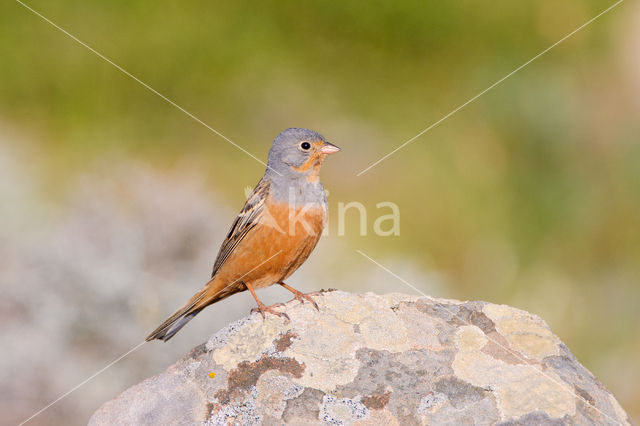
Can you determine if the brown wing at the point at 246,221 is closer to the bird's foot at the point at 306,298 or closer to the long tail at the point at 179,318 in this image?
the long tail at the point at 179,318

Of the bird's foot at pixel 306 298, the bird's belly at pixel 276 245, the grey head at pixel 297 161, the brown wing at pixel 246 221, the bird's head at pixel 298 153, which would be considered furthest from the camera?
the bird's head at pixel 298 153

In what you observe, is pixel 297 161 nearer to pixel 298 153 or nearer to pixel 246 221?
pixel 298 153

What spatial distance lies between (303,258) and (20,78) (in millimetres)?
5233

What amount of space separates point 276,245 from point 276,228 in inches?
5.5

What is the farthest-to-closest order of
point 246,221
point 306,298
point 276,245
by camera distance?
point 246,221
point 276,245
point 306,298

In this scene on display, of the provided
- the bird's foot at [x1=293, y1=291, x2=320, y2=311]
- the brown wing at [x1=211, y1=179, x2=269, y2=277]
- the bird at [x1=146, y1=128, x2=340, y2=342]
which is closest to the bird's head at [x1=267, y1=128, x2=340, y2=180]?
the bird at [x1=146, y1=128, x2=340, y2=342]

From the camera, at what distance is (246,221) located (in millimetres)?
6117

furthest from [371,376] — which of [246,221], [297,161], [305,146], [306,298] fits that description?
[305,146]

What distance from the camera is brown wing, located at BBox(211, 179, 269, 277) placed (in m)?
6.07

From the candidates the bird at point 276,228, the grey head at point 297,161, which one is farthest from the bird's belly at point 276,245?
the grey head at point 297,161

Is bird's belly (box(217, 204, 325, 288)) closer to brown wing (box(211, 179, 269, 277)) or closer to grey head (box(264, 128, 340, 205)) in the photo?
brown wing (box(211, 179, 269, 277))

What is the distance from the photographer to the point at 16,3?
947cm

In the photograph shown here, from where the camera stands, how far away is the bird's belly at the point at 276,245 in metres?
5.88

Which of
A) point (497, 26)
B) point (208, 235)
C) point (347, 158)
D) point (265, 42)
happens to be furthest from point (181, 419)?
point (497, 26)
